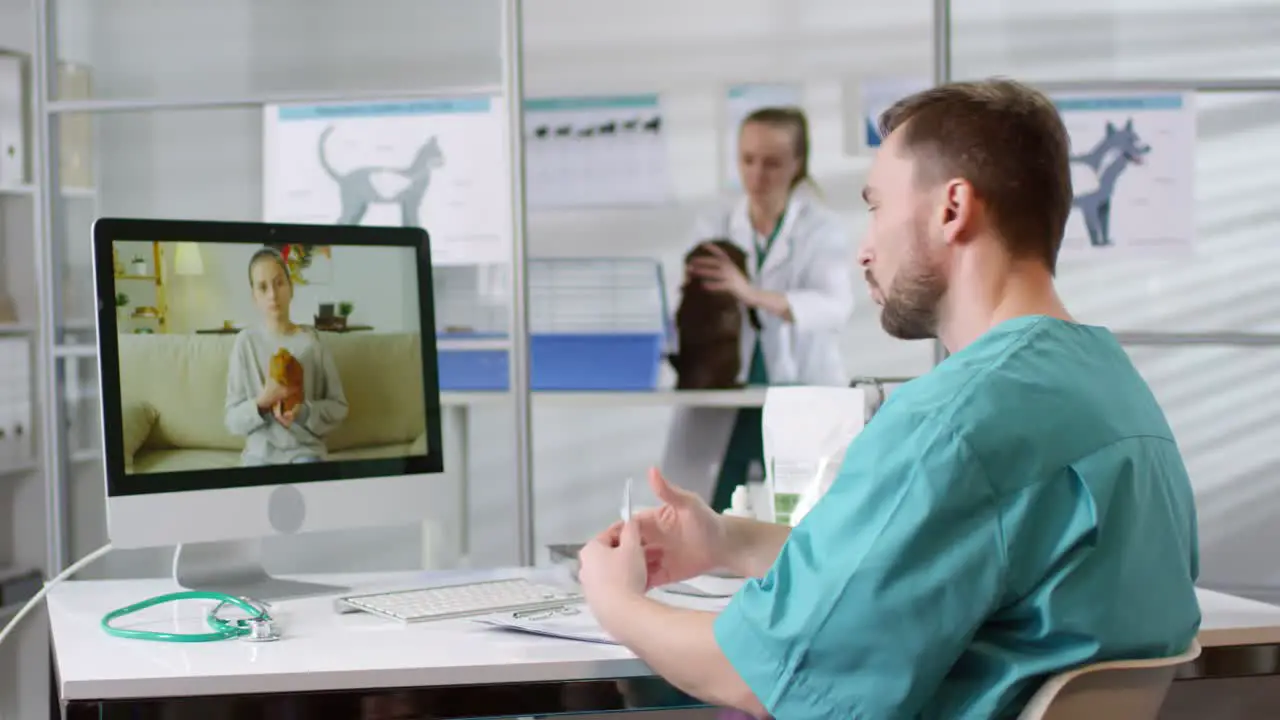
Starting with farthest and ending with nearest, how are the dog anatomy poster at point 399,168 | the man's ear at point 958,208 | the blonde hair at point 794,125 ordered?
1. the blonde hair at point 794,125
2. the dog anatomy poster at point 399,168
3. the man's ear at point 958,208

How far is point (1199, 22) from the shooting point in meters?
4.62

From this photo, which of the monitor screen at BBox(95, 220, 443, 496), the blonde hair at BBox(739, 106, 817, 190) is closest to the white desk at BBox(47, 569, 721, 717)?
the monitor screen at BBox(95, 220, 443, 496)

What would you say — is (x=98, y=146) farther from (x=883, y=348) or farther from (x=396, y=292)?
(x=396, y=292)

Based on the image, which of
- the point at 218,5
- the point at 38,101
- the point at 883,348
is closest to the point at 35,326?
the point at 218,5

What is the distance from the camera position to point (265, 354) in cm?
163

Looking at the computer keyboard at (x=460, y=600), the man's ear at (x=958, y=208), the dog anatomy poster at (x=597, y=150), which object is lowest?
the computer keyboard at (x=460, y=600)

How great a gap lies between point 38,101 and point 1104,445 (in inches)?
84.4

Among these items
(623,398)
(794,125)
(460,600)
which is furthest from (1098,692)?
(794,125)

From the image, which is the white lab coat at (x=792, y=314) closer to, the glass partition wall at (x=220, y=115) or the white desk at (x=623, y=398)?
the white desk at (x=623, y=398)

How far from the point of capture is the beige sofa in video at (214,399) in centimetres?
153

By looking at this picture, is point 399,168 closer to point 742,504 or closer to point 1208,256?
point 742,504

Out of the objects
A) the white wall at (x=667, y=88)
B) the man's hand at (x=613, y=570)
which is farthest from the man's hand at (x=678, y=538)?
the white wall at (x=667, y=88)

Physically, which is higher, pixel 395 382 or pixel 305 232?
pixel 305 232

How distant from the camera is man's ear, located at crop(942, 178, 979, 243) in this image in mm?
1111
